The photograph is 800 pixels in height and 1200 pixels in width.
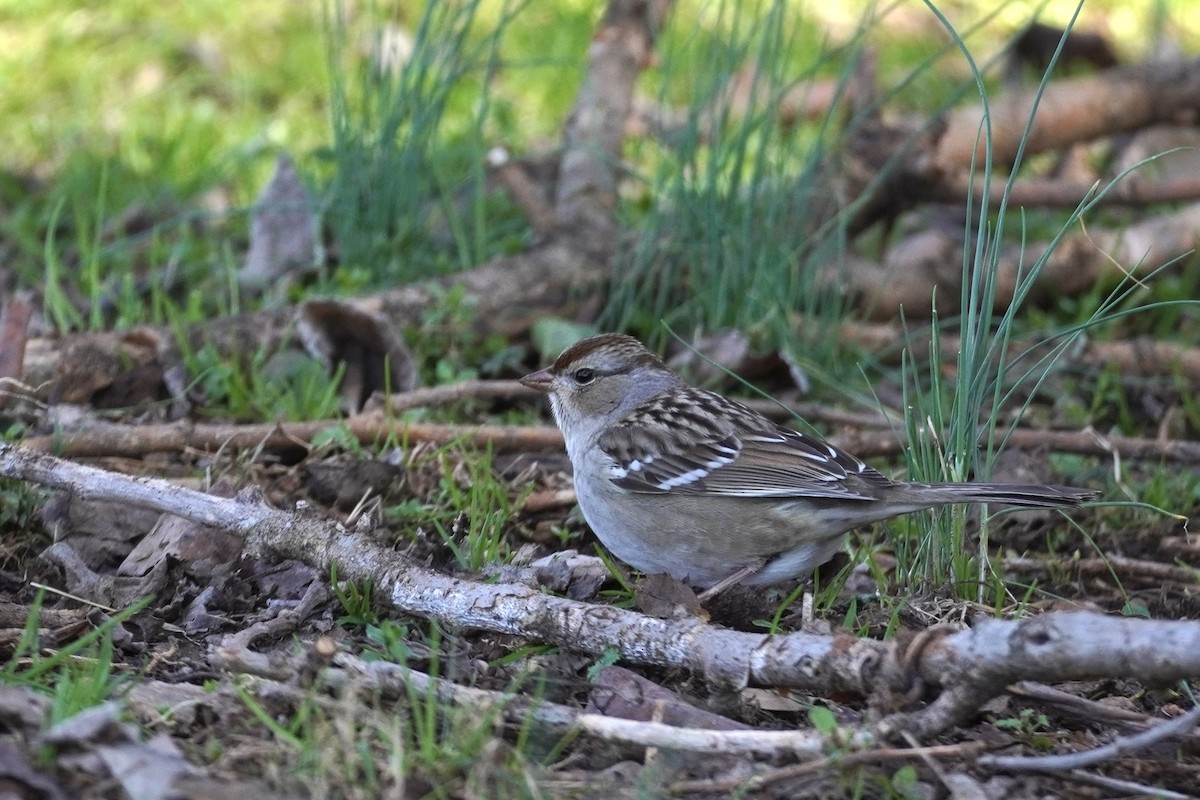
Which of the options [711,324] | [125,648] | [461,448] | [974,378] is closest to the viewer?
[125,648]

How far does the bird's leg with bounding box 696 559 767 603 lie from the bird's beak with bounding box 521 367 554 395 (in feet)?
2.94

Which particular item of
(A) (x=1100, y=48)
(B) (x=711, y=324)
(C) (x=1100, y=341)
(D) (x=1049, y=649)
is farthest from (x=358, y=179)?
(A) (x=1100, y=48)

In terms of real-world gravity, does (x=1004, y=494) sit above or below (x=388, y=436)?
above

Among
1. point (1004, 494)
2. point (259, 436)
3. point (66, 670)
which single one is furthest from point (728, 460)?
point (66, 670)

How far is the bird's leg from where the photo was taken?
3.41 meters

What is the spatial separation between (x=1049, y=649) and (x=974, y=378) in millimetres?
1008

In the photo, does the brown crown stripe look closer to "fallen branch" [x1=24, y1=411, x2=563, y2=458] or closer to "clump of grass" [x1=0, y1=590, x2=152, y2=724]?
"fallen branch" [x1=24, y1=411, x2=563, y2=458]

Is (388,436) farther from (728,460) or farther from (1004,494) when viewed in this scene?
(1004,494)

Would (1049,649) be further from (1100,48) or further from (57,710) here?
(1100,48)

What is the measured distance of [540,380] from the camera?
4.14 metres

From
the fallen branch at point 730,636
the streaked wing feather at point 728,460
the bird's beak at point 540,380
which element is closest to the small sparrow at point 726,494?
the streaked wing feather at point 728,460

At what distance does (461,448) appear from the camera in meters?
4.05

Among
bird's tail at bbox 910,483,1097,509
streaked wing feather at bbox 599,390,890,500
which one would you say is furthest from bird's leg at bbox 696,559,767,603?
bird's tail at bbox 910,483,1097,509

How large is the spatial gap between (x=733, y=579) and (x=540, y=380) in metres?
0.98
